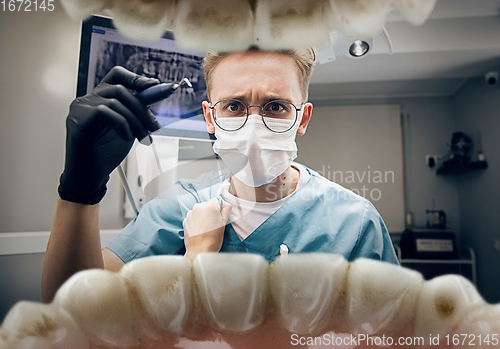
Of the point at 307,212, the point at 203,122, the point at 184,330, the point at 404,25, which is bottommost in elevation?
the point at 184,330

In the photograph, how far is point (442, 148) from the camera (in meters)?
0.38

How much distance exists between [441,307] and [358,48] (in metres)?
0.35

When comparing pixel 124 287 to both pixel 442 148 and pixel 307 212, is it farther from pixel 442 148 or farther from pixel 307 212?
pixel 442 148

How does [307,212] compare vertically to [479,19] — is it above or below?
below

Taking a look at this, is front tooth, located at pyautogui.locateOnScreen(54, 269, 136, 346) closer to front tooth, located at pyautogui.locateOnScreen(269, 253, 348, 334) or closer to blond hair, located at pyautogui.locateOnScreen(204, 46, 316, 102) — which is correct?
front tooth, located at pyautogui.locateOnScreen(269, 253, 348, 334)

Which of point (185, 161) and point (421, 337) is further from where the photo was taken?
point (185, 161)

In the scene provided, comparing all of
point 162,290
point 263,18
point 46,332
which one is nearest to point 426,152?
point 263,18

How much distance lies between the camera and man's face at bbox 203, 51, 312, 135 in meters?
0.40

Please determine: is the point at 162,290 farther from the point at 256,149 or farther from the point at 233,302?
the point at 256,149

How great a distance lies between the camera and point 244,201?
0.43 metres

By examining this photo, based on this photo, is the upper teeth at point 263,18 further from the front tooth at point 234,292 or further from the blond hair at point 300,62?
the front tooth at point 234,292

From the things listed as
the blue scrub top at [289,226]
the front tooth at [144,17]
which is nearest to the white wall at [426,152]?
the blue scrub top at [289,226]

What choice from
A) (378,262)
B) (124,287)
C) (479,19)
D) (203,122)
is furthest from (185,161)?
(479,19)

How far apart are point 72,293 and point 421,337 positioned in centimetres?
42
